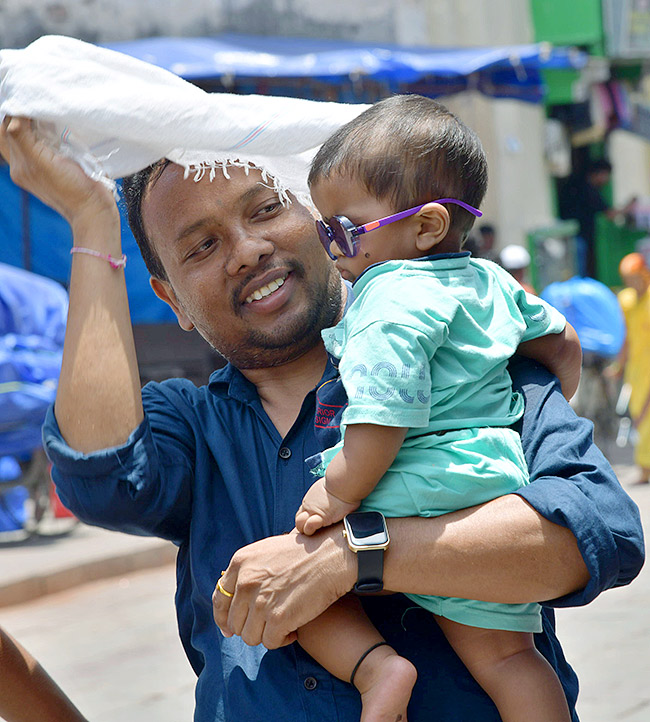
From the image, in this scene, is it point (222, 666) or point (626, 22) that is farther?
point (626, 22)

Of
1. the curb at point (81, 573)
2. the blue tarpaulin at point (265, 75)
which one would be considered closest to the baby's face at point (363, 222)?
the curb at point (81, 573)

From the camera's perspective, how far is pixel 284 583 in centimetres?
186

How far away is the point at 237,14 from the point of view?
37.1ft

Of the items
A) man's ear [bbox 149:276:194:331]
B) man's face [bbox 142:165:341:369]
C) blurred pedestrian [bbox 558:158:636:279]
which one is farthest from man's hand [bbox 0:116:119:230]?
blurred pedestrian [bbox 558:158:636:279]

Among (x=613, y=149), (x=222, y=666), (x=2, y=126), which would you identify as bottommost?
(x=613, y=149)

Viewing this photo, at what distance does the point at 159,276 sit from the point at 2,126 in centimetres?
49

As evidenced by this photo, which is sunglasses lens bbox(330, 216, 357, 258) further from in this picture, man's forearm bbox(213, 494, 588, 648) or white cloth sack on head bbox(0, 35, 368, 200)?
man's forearm bbox(213, 494, 588, 648)

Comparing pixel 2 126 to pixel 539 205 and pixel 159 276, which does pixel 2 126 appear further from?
pixel 539 205

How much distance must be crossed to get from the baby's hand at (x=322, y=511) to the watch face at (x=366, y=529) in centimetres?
2

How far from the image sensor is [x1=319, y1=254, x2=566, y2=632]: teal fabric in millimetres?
1805

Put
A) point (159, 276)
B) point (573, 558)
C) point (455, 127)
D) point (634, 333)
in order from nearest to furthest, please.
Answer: point (573, 558), point (455, 127), point (159, 276), point (634, 333)

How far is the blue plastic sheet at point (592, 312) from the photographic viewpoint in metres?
10.6

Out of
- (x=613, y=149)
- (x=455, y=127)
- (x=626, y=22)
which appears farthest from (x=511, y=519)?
(x=613, y=149)

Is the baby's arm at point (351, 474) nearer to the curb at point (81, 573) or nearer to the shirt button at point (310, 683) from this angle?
the shirt button at point (310, 683)
